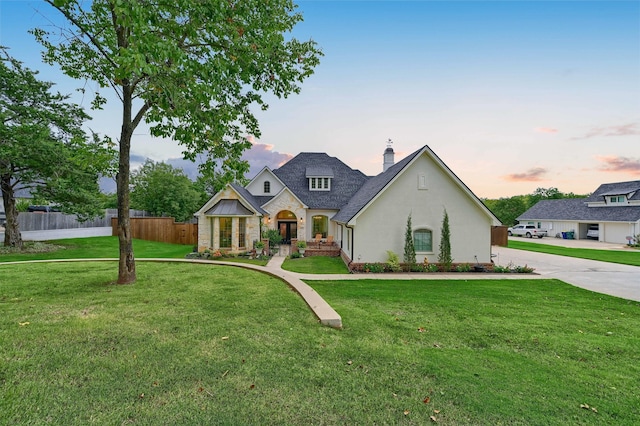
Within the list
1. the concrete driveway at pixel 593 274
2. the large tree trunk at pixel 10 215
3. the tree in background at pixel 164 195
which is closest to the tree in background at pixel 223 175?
the concrete driveway at pixel 593 274

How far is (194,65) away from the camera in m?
6.87

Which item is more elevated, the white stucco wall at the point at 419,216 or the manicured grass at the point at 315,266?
the white stucco wall at the point at 419,216

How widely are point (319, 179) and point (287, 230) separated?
5114 millimetres

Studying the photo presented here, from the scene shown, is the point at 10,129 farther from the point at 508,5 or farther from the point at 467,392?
the point at 508,5

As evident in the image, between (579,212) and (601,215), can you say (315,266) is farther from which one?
(579,212)

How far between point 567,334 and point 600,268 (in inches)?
533

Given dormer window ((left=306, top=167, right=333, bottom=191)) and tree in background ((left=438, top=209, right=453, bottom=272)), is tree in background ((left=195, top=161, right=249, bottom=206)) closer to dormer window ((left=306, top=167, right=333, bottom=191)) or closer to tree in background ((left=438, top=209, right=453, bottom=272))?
tree in background ((left=438, top=209, right=453, bottom=272))

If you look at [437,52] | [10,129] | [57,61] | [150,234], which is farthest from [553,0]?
[150,234]

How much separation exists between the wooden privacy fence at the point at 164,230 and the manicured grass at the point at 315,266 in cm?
1168

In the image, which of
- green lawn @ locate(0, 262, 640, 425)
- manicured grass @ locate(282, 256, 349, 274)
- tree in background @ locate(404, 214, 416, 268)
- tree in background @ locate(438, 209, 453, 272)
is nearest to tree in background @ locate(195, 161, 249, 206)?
green lawn @ locate(0, 262, 640, 425)

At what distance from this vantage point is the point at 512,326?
244 inches

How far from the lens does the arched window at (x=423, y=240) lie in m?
14.1

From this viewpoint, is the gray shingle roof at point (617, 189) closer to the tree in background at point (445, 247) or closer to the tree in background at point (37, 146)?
the tree in background at point (445, 247)

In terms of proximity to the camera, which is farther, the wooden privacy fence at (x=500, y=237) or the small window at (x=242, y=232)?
the wooden privacy fence at (x=500, y=237)
